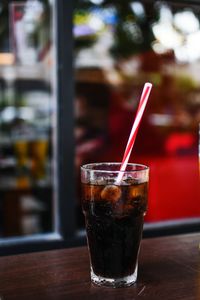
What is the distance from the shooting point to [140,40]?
680cm

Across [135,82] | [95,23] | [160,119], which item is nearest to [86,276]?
[160,119]

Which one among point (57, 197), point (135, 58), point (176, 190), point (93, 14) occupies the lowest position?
point (176, 190)

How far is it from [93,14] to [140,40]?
0.95 m

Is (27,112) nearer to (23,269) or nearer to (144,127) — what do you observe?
(144,127)

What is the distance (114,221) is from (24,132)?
5.32 m

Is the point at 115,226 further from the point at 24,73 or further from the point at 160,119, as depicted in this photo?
the point at 24,73

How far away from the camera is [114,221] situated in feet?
3.27

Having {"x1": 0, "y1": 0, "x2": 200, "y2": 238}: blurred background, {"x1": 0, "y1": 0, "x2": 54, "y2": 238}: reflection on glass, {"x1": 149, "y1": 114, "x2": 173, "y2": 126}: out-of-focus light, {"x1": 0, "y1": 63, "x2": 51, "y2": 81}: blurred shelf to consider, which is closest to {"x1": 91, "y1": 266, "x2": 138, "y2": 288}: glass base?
{"x1": 0, "y1": 0, "x2": 200, "y2": 238}: blurred background

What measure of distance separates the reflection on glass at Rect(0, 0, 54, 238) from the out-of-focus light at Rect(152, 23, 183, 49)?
1.41 metres

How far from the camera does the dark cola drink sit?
3.25ft

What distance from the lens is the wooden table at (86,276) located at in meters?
0.93

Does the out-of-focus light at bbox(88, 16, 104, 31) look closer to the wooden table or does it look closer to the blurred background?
the blurred background

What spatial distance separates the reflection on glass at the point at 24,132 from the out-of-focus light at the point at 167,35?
1.41 metres

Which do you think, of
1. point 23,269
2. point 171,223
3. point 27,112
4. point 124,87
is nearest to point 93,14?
point 124,87
